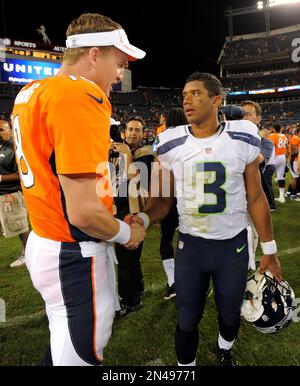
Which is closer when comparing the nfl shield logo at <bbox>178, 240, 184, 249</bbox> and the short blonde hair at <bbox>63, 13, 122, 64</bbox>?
the short blonde hair at <bbox>63, 13, 122, 64</bbox>

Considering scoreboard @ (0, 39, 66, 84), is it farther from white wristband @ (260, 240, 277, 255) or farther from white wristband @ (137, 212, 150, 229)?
white wristband @ (260, 240, 277, 255)

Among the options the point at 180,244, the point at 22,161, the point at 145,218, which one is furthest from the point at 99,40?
the point at 180,244

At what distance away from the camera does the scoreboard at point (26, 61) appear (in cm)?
2523

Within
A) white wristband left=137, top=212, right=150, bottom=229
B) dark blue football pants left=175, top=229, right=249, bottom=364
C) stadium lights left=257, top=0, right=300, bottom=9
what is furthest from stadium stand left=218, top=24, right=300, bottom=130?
white wristband left=137, top=212, right=150, bottom=229

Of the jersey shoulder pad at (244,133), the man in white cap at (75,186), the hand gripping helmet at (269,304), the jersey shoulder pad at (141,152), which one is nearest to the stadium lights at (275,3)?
the jersey shoulder pad at (141,152)

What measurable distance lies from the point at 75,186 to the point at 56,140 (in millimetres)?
199

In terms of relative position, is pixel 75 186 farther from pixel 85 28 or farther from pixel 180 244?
pixel 180 244

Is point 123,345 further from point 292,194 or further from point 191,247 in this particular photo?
point 292,194

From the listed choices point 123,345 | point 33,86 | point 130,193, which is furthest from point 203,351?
point 33,86

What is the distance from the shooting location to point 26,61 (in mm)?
25625

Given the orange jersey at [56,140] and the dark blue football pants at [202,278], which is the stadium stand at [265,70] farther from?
the orange jersey at [56,140]

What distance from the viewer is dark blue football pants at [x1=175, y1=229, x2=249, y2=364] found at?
2.06 meters

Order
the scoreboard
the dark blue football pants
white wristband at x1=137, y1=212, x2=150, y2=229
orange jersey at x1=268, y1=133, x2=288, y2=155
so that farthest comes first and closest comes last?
the scoreboard
orange jersey at x1=268, y1=133, x2=288, y2=155
the dark blue football pants
white wristband at x1=137, y1=212, x2=150, y2=229

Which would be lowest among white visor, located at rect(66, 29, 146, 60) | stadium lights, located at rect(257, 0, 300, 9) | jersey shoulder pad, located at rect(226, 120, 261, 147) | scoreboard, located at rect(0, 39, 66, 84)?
jersey shoulder pad, located at rect(226, 120, 261, 147)
